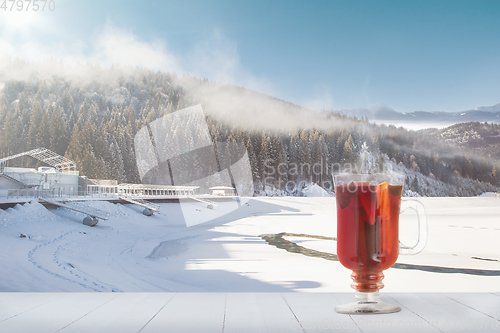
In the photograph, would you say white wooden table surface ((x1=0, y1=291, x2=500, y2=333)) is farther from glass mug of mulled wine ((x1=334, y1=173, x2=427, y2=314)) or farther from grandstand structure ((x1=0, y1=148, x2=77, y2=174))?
grandstand structure ((x1=0, y1=148, x2=77, y2=174))

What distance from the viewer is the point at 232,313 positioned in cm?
142

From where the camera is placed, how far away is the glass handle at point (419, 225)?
47.0 inches

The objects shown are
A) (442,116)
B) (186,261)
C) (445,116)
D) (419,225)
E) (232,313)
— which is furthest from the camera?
(445,116)

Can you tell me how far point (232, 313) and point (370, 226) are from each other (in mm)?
690

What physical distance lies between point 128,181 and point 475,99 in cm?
2891

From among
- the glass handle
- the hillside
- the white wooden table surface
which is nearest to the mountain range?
the hillside

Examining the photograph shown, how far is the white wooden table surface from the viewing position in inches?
48.6

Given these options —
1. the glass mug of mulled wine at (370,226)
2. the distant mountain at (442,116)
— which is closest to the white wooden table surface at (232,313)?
the glass mug of mulled wine at (370,226)

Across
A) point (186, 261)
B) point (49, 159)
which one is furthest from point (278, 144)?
point (186, 261)

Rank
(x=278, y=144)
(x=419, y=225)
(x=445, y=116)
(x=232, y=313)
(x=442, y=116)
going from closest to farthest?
(x=419, y=225), (x=232, y=313), (x=442, y=116), (x=445, y=116), (x=278, y=144)

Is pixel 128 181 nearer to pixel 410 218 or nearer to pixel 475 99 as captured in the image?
pixel 410 218

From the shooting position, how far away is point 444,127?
103 feet

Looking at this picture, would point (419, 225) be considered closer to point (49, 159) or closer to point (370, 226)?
point (370, 226)

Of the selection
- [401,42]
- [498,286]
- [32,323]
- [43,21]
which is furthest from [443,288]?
[401,42]
